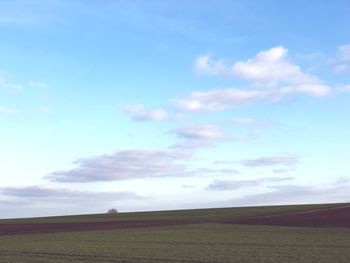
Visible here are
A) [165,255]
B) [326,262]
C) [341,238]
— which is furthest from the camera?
[341,238]

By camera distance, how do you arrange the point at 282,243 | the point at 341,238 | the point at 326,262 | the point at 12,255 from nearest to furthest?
the point at 326,262 → the point at 12,255 → the point at 282,243 → the point at 341,238

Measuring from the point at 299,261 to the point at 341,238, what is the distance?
17222mm

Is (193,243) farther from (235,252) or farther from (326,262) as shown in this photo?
(326,262)

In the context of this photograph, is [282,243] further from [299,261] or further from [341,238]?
[299,261]

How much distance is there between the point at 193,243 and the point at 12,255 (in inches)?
572

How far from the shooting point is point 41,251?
123 feet

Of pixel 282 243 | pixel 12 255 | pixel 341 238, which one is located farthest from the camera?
pixel 341 238

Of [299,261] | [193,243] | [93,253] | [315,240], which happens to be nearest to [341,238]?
[315,240]

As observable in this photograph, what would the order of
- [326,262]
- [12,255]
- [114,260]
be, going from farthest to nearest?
[12,255], [114,260], [326,262]

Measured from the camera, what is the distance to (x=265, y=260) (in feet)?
97.3

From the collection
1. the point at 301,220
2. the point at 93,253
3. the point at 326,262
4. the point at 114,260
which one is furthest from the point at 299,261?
the point at 301,220

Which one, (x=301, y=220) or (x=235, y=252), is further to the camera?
(x=301, y=220)

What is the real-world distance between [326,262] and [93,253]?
15.5m

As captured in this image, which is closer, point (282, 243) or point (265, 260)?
point (265, 260)
